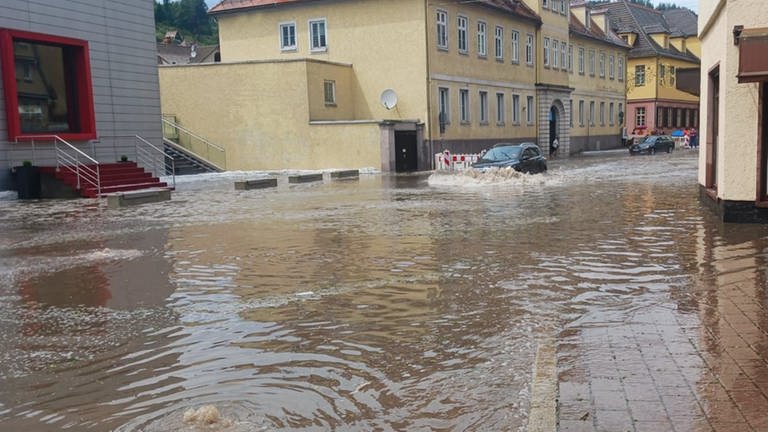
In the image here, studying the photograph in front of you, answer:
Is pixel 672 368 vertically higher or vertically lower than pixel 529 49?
lower

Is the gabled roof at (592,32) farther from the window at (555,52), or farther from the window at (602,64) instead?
the window at (555,52)

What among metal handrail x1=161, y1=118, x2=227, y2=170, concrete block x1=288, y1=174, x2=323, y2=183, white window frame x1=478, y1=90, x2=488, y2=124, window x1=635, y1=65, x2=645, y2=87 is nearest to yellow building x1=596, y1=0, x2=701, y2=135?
window x1=635, y1=65, x2=645, y2=87

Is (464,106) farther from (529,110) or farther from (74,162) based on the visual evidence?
(74,162)

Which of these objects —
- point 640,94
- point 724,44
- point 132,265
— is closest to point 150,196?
point 132,265

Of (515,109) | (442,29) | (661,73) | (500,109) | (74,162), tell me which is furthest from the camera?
(661,73)

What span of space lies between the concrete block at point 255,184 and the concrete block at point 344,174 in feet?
15.9

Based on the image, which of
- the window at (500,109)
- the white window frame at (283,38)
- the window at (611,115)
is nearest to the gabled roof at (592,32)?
the window at (611,115)

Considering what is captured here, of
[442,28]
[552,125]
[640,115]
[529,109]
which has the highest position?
[442,28]

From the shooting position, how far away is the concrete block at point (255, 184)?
25203 millimetres

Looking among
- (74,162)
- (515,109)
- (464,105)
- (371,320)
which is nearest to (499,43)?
(515,109)

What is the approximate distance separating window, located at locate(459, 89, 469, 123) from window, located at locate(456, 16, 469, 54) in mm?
2222

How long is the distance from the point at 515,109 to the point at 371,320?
139ft

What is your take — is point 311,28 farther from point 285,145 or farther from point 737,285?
point 737,285

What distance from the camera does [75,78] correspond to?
81.1 ft
